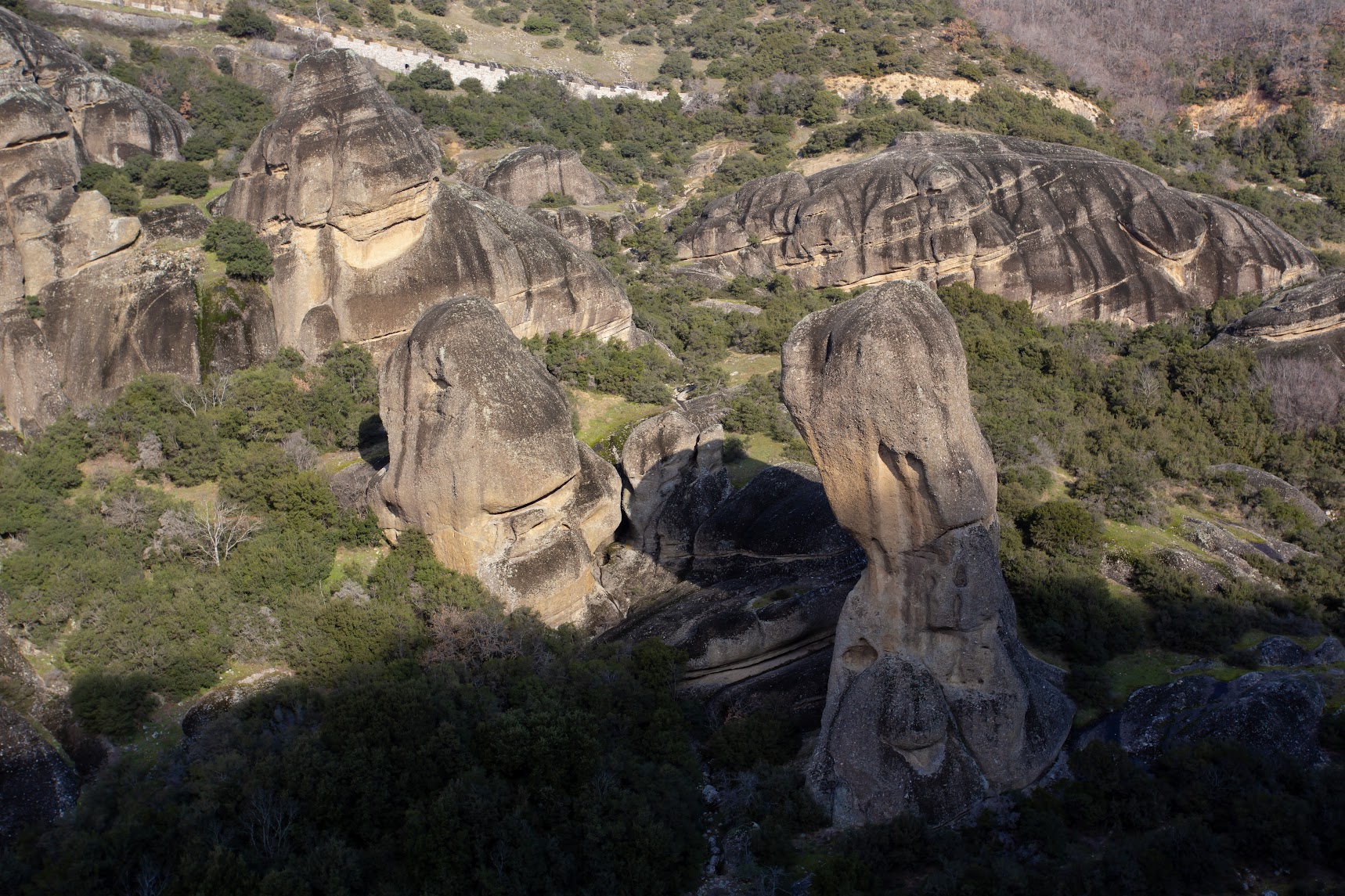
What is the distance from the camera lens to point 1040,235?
127ft

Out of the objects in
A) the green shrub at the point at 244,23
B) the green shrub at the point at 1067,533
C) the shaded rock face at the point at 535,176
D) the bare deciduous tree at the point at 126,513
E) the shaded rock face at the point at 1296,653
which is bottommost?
the shaded rock face at the point at 535,176

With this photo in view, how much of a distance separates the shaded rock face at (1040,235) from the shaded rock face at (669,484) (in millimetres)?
21336

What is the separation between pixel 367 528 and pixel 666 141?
45168mm

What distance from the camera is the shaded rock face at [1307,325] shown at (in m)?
29.6

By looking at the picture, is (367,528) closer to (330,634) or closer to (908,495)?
(330,634)

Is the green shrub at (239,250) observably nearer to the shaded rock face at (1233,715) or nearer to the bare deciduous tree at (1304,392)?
the shaded rock face at (1233,715)

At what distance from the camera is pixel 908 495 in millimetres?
13414

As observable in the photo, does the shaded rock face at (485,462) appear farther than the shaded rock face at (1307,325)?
No

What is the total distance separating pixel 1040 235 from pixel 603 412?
870 inches

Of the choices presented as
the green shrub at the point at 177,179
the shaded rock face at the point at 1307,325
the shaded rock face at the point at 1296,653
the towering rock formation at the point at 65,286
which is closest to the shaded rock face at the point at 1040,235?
the shaded rock face at the point at 1307,325

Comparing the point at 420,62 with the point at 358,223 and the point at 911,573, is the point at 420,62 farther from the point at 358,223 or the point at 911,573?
the point at 911,573

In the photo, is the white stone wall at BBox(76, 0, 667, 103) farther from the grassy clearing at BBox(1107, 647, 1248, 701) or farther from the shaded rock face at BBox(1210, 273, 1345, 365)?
the grassy clearing at BBox(1107, 647, 1248, 701)

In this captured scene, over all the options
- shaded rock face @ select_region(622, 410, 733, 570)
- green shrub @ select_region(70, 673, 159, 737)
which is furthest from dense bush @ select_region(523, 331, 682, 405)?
green shrub @ select_region(70, 673, 159, 737)

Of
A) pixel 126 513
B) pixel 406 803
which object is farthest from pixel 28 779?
pixel 126 513
